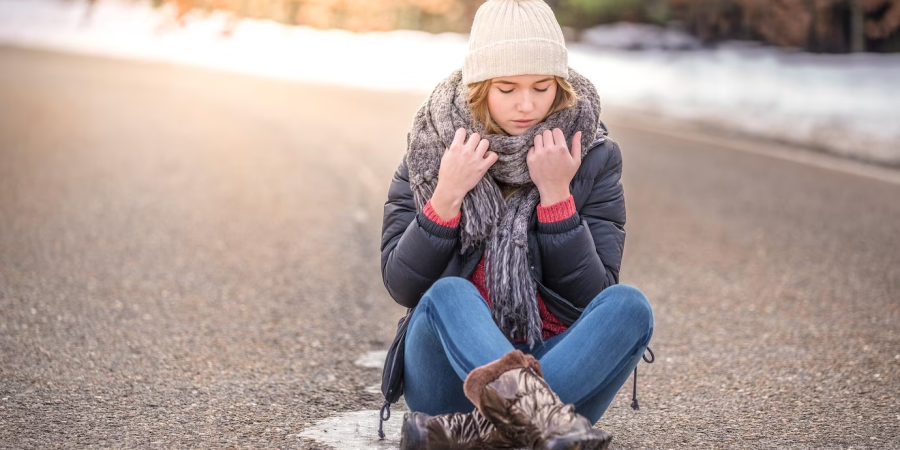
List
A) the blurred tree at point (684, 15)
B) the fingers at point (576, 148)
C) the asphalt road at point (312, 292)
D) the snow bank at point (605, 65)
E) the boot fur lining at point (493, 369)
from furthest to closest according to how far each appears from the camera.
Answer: the blurred tree at point (684, 15) < the snow bank at point (605, 65) < the asphalt road at point (312, 292) < the fingers at point (576, 148) < the boot fur lining at point (493, 369)

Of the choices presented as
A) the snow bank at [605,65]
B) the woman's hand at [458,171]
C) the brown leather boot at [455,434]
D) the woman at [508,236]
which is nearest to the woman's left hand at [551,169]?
the woman at [508,236]

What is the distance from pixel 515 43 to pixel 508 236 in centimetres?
58

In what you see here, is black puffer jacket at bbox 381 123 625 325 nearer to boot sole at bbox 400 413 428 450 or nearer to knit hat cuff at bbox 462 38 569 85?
knit hat cuff at bbox 462 38 569 85

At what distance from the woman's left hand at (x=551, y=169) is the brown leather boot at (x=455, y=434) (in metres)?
Answer: 0.67

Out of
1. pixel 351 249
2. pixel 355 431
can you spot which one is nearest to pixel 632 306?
pixel 355 431

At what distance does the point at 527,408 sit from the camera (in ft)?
8.96

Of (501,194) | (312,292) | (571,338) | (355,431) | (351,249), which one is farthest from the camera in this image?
(351,249)

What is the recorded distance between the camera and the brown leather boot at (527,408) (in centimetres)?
264

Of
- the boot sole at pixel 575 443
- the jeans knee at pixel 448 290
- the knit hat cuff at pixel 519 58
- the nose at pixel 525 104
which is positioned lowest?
the boot sole at pixel 575 443

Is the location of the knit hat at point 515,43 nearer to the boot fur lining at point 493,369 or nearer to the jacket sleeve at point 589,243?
the jacket sleeve at point 589,243

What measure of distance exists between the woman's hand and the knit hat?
0.23 meters

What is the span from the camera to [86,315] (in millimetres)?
5270

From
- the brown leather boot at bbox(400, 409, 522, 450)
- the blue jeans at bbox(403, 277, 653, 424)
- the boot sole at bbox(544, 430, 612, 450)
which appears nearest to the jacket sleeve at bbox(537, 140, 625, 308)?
the blue jeans at bbox(403, 277, 653, 424)

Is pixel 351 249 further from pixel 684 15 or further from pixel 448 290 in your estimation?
pixel 684 15
